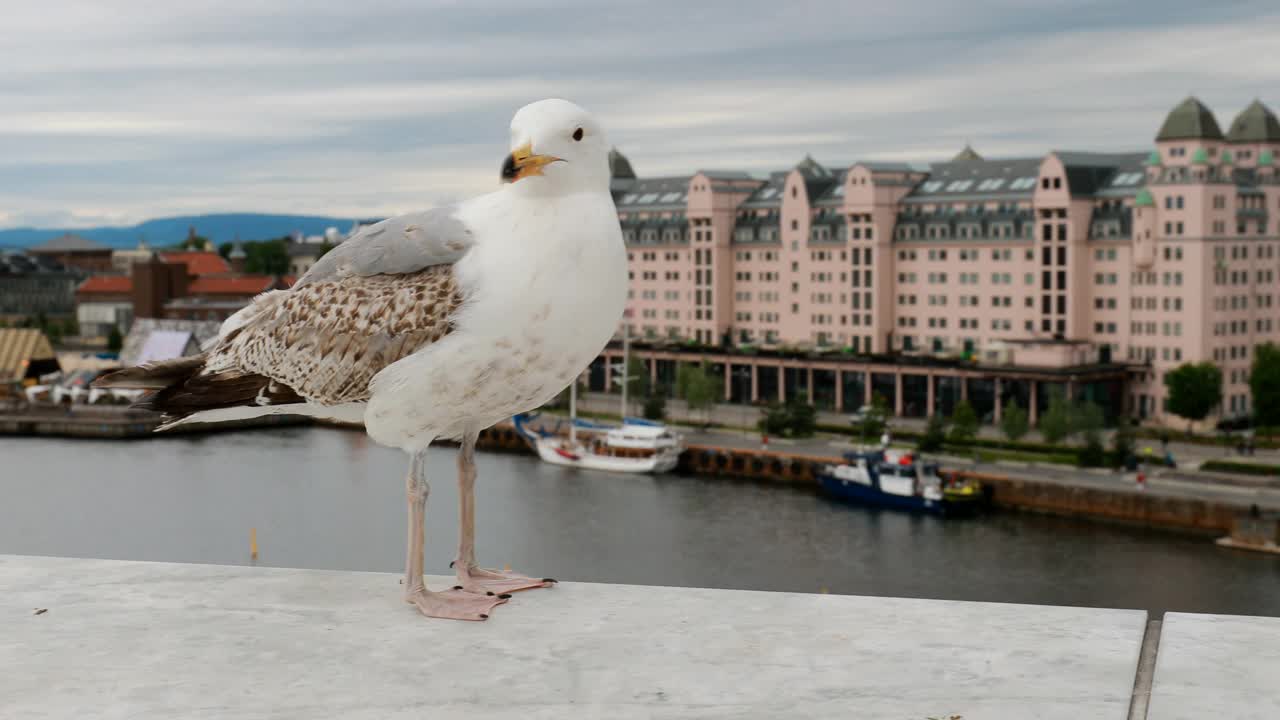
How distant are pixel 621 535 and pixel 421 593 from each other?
28.4m

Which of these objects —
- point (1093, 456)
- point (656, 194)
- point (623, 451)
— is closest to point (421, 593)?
point (1093, 456)

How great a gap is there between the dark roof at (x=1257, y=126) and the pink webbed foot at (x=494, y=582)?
1902 inches

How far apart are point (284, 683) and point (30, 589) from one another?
1.09 meters

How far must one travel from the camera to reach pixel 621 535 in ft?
105

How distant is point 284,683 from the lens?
2984 mm

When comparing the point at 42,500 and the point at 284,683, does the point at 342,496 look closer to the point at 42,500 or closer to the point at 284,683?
the point at 42,500

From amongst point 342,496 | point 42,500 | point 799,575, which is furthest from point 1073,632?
point 42,500

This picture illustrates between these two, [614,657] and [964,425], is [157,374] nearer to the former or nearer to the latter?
[614,657]

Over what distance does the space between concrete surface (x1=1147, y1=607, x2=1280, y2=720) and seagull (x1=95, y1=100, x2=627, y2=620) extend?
1.41 m

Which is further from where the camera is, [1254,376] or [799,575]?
[1254,376]

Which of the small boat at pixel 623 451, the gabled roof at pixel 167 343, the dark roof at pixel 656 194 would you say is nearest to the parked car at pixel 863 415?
the small boat at pixel 623 451

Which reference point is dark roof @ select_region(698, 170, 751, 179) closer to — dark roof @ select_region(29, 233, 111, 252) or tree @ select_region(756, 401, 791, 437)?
tree @ select_region(756, 401, 791, 437)

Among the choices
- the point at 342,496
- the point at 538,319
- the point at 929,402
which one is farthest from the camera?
the point at 929,402

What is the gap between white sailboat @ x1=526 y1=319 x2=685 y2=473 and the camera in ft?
135
